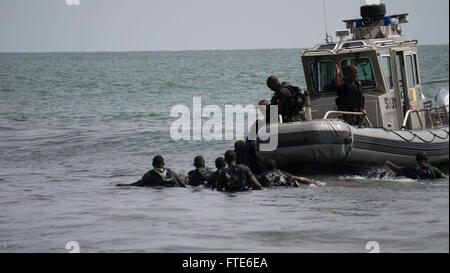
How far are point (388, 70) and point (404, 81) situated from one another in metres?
0.39

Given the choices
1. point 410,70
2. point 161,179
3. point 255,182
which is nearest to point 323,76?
point 410,70

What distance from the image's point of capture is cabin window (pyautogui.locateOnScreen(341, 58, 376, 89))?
1383 centimetres

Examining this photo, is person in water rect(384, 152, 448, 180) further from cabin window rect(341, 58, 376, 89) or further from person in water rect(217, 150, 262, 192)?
person in water rect(217, 150, 262, 192)

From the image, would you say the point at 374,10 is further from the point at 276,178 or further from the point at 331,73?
the point at 276,178

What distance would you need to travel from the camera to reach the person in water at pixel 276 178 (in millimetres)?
12305

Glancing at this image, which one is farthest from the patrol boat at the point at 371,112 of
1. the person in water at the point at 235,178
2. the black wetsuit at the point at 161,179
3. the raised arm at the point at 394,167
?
the black wetsuit at the point at 161,179

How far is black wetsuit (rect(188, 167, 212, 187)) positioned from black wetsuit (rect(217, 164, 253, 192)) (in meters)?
0.67

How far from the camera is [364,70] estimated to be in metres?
13.9

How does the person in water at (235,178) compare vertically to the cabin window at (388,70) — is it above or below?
below

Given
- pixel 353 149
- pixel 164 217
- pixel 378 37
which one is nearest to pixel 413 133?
pixel 353 149

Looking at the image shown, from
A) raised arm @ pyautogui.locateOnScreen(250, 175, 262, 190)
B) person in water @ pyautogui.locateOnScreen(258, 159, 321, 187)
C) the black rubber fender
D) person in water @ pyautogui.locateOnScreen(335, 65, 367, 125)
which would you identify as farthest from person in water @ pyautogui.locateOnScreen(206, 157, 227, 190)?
the black rubber fender

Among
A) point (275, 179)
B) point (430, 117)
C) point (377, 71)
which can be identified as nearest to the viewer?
point (275, 179)

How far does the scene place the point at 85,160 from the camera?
1806cm

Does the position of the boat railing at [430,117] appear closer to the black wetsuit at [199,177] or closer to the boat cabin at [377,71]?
the boat cabin at [377,71]
